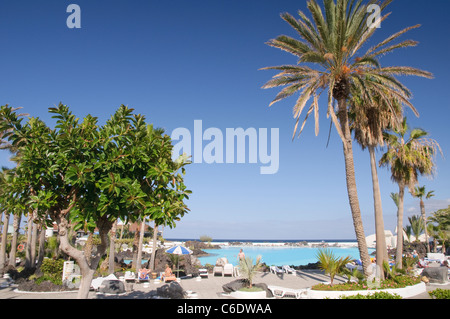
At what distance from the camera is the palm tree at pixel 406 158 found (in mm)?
19562

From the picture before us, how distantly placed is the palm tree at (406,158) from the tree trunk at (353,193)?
522 cm

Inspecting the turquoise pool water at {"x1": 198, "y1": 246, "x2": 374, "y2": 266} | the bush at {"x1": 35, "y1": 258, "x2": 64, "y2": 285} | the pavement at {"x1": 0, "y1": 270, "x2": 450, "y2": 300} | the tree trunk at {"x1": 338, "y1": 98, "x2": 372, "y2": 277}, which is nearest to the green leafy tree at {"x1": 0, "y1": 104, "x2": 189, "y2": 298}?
the pavement at {"x1": 0, "y1": 270, "x2": 450, "y2": 300}


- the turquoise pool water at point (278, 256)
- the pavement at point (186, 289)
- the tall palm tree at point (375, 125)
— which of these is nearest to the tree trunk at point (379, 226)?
the tall palm tree at point (375, 125)

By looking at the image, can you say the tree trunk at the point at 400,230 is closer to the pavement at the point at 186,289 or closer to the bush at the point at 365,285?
the pavement at the point at 186,289

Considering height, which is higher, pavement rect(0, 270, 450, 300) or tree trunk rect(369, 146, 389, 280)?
tree trunk rect(369, 146, 389, 280)

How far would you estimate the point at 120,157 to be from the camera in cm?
834

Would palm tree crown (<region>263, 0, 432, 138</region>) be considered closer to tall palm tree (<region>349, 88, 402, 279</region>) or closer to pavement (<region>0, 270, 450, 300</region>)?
tall palm tree (<region>349, 88, 402, 279</region>)

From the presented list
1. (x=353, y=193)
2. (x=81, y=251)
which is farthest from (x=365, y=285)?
(x=81, y=251)

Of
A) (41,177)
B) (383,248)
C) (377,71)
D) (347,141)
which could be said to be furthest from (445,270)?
(41,177)

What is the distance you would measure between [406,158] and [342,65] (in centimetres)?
793

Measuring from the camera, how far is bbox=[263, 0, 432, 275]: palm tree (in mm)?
15070
